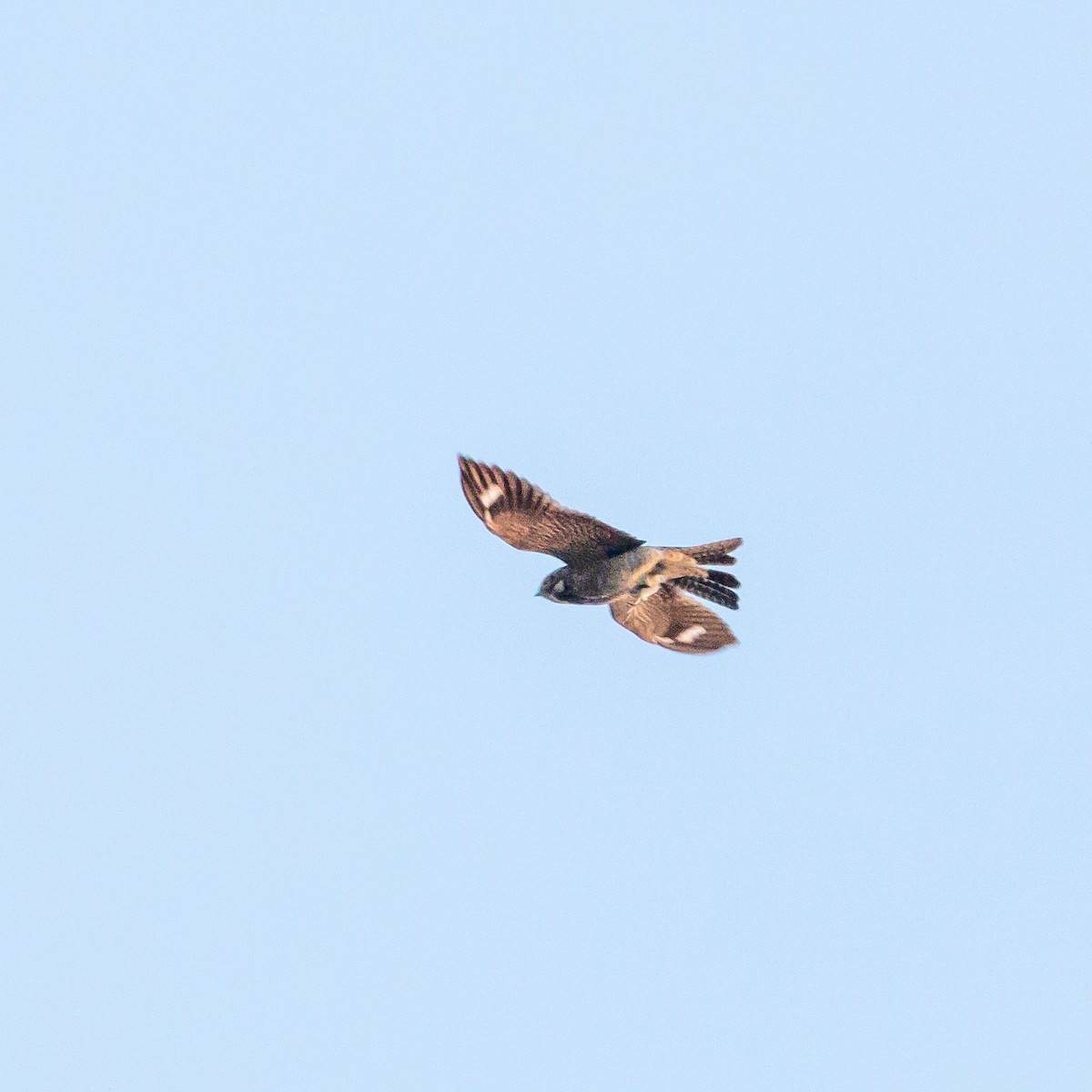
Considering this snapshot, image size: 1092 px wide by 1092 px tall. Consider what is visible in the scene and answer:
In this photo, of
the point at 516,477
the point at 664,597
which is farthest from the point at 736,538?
the point at 516,477

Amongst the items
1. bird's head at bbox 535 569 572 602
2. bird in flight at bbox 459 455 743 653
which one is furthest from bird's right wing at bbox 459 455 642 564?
bird's head at bbox 535 569 572 602

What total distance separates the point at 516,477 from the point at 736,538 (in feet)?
9.33

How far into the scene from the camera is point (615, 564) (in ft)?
59.9

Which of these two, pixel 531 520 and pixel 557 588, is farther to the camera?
pixel 557 588

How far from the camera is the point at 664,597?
19.6 m

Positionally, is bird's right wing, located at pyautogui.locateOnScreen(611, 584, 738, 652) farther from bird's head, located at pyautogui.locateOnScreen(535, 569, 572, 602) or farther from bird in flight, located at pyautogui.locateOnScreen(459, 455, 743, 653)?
bird's head, located at pyautogui.locateOnScreen(535, 569, 572, 602)

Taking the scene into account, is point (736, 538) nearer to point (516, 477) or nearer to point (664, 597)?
point (664, 597)

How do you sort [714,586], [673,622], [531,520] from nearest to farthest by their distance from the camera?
[531,520] < [714,586] < [673,622]

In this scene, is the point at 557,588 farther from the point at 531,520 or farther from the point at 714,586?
the point at 714,586

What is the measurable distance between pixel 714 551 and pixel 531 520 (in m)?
2.23

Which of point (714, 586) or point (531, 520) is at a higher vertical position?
point (714, 586)

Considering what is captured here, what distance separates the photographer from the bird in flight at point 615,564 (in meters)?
17.3

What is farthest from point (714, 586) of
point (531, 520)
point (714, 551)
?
point (531, 520)

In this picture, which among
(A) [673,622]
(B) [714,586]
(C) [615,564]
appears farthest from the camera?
(A) [673,622]
